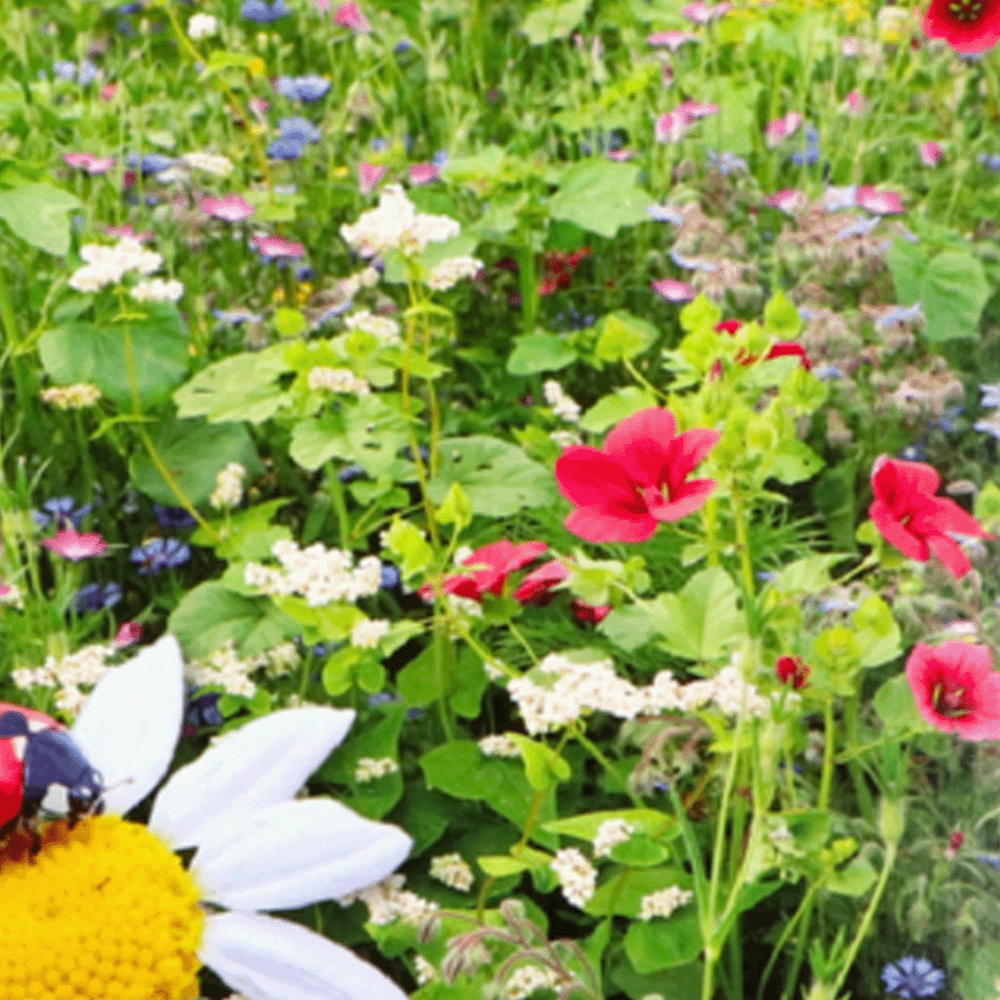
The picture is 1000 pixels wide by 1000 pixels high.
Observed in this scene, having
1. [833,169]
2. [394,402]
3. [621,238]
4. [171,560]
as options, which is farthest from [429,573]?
[833,169]

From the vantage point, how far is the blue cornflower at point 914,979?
129 cm

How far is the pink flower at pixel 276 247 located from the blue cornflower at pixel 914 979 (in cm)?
114

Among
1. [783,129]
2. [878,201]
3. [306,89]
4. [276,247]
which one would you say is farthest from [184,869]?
[783,129]

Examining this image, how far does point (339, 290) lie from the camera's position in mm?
2023

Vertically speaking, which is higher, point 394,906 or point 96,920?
point 96,920

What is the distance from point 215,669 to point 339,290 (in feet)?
2.22

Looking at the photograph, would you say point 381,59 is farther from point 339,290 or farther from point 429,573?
point 429,573

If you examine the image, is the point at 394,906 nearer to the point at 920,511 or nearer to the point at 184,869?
the point at 184,869

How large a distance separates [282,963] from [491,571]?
0.36 metres

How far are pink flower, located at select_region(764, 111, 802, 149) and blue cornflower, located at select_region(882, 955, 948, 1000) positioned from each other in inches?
56.1

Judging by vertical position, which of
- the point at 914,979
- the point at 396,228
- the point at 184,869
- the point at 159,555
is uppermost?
the point at 396,228

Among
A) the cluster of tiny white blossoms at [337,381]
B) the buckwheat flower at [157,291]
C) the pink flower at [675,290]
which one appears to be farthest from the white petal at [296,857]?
the pink flower at [675,290]

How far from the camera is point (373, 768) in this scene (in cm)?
141

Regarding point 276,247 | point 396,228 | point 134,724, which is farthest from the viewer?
point 276,247
